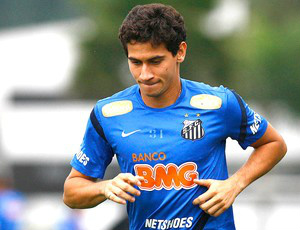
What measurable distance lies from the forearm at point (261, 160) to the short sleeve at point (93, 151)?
3.03ft

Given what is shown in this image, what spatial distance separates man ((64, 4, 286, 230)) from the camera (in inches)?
264

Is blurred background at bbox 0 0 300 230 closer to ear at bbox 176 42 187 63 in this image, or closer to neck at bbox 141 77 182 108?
neck at bbox 141 77 182 108

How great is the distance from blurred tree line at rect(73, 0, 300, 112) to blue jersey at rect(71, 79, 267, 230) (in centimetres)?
2659

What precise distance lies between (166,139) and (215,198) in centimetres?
51

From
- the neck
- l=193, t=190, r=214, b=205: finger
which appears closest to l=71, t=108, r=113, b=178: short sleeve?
the neck

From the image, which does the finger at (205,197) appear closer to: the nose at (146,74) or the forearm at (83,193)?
the forearm at (83,193)

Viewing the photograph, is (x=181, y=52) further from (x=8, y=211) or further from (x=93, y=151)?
(x=8, y=211)

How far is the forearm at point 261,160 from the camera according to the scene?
697 centimetres

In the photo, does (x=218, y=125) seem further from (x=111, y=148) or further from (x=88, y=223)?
(x=88, y=223)

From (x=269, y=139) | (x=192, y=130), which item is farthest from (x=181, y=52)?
(x=269, y=139)

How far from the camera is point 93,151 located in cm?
702

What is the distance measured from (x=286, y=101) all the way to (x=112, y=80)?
242 inches

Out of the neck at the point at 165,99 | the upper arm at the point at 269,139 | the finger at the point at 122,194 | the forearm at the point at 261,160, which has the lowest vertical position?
the finger at the point at 122,194

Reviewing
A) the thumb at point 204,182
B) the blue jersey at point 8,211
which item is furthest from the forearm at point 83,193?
the blue jersey at point 8,211
